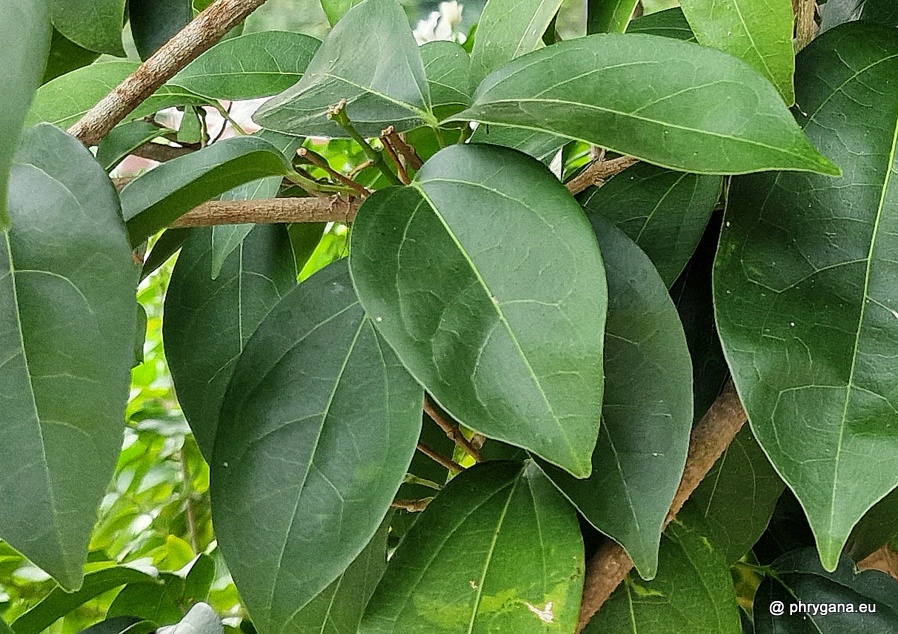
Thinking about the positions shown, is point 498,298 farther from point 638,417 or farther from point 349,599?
point 349,599

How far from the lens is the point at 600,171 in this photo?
1.46 ft

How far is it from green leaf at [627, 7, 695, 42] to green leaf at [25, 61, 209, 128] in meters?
0.25

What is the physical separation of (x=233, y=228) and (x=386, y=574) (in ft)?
0.60

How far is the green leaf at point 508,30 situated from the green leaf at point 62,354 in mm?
188

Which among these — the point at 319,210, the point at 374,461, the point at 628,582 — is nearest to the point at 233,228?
the point at 319,210

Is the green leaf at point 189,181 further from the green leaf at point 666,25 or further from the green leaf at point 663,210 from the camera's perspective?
the green leaf at point 666,25

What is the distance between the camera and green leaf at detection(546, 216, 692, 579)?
0.32m

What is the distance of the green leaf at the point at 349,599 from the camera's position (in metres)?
0.43

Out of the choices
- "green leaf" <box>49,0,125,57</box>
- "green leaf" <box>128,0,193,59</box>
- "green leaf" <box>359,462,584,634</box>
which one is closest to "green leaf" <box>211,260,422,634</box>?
"green leaf" <box>359,462,584,634</box>

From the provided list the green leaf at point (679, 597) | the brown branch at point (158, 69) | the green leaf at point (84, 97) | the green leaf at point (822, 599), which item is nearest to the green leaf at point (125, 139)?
the green leaf at point (84, 97)

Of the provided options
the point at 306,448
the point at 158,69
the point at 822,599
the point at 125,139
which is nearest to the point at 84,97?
the point at 125,139

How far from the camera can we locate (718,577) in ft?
1.33

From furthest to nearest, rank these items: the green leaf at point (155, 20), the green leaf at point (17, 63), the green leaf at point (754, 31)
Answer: the green leaf at point (155, 20) → the green leaf at point (754, 31) → the green leaf at point (17, 63)

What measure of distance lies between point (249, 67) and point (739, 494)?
0.35m
